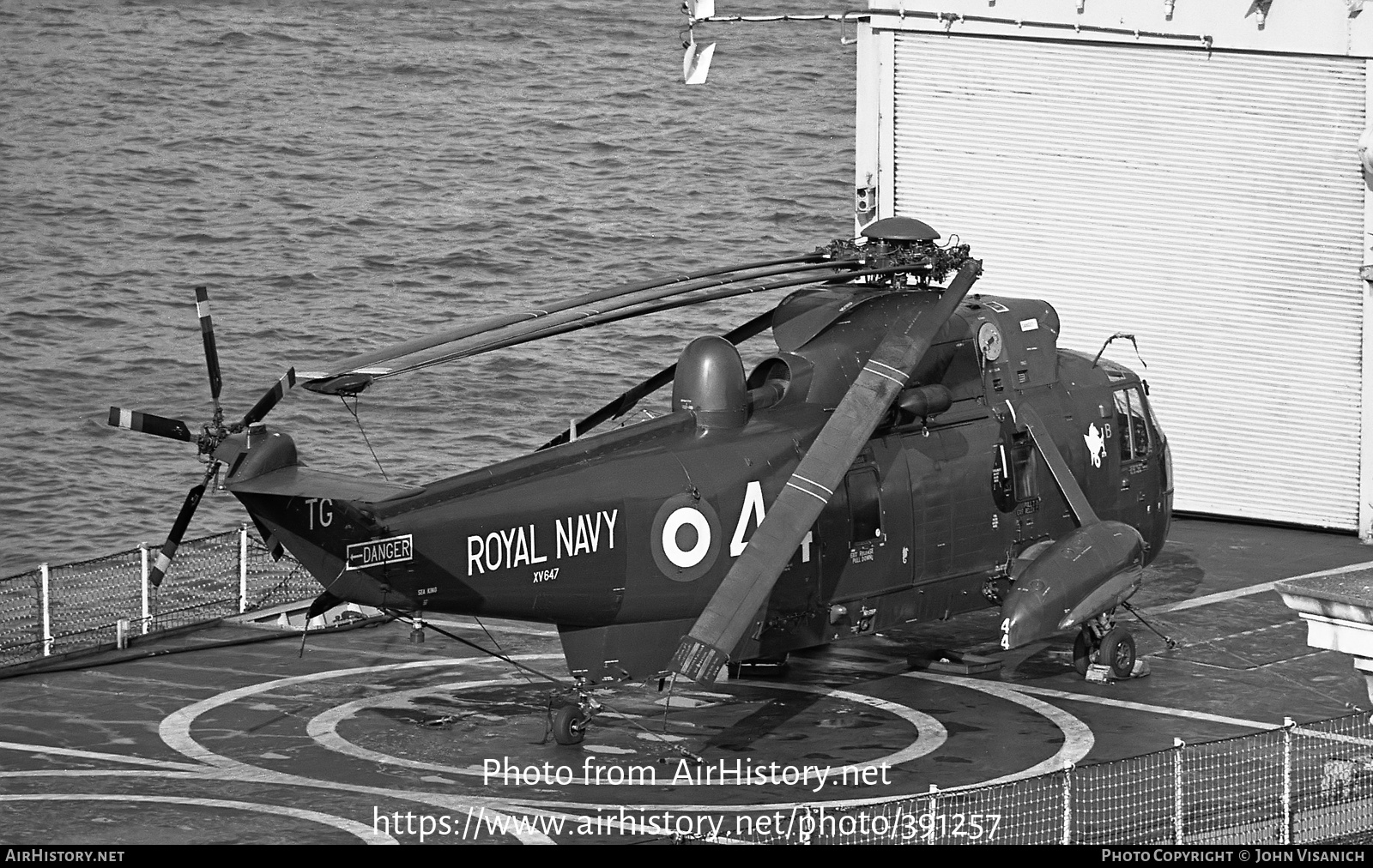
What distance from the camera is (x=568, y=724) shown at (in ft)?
71.1

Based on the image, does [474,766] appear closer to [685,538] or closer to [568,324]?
[685,538]

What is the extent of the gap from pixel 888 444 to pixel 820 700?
3281mm

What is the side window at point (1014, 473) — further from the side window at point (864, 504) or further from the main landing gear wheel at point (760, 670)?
the main landing gear wheel at point (760, 670)

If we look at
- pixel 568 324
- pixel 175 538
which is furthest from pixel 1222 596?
pixel 175 538

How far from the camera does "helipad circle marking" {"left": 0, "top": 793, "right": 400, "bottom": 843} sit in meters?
19.1

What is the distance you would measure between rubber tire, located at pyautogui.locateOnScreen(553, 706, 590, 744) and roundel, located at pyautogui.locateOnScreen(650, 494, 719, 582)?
1.86 metres

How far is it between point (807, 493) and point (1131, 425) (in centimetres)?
749

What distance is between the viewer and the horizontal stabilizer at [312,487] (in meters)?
19.4

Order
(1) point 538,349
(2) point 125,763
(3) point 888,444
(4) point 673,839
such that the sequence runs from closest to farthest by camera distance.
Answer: (4) point 673,839 → (2) point 125,763 → (3) point 888,444 → (1) point 538,349

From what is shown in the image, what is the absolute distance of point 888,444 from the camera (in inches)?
938

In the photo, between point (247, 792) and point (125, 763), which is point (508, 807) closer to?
point (247, 792)

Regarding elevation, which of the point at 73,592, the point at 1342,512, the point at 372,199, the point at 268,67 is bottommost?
the point at 73,592

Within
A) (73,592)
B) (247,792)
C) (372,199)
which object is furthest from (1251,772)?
(372,199)

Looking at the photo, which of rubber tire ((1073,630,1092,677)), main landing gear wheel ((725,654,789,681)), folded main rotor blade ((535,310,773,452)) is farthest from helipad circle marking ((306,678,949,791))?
folded main rotor blade ((535,310,773,452))
